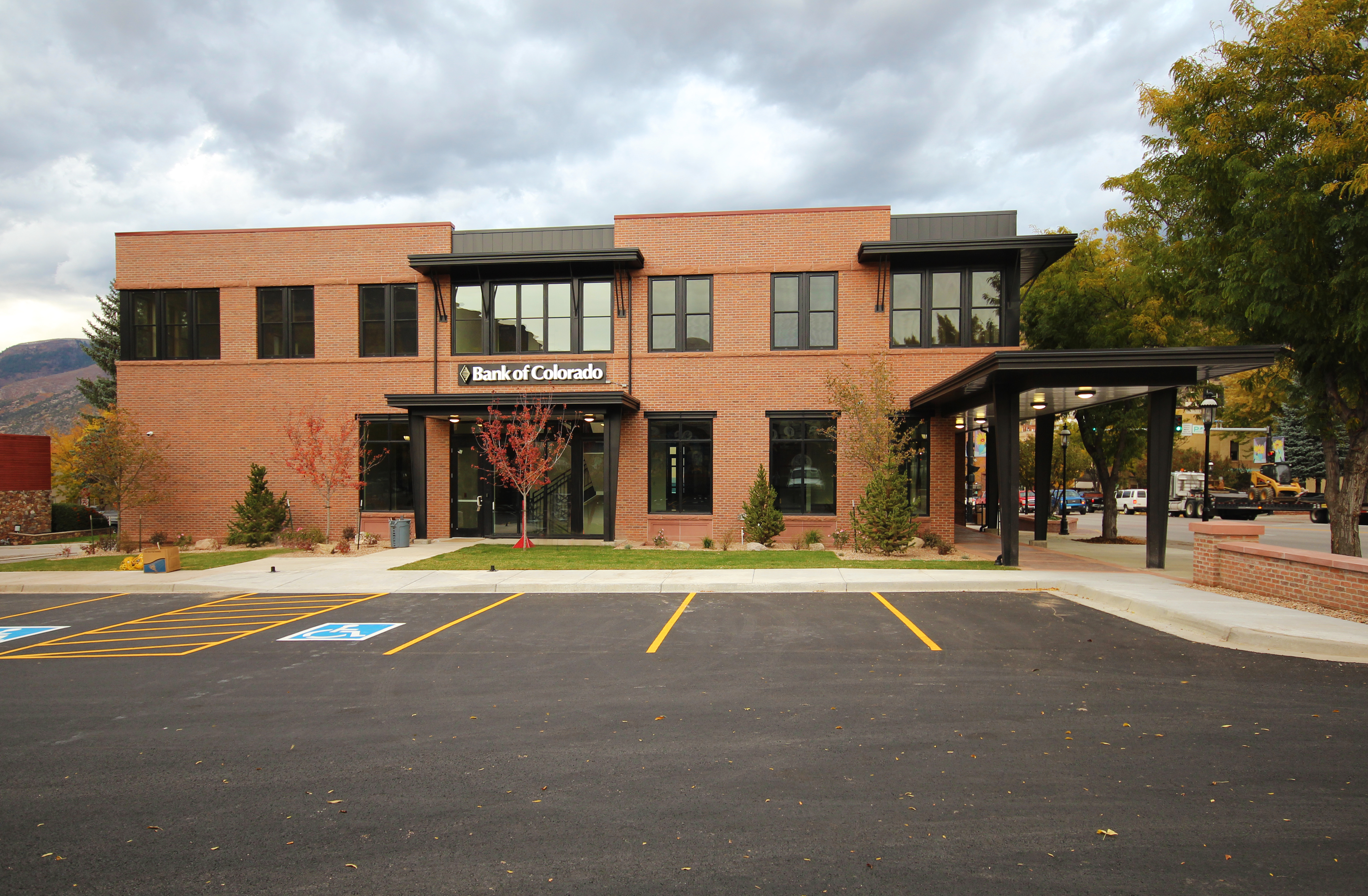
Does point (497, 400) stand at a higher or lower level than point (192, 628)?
higher

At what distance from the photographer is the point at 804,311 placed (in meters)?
19.9

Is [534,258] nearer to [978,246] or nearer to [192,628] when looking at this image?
[978,246]

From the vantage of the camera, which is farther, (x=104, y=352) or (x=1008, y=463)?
(x=104, y=352)

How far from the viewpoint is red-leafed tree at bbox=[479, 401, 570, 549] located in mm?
17625

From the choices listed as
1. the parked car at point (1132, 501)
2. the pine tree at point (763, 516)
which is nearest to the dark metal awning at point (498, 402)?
the pine tree at point (763, 516)

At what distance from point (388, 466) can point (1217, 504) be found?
42683 millimetres

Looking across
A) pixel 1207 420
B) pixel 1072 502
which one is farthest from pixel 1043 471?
pixel 1072 502

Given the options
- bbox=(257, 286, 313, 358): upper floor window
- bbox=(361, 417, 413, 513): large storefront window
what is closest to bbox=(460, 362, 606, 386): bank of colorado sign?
bbox=(361, 417, 413, 513): large storefront window

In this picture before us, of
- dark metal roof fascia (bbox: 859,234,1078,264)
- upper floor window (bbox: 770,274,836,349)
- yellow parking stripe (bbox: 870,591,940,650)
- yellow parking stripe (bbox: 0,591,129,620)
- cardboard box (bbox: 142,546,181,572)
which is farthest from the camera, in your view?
upper floor window (bbox: 770,274,836,349)

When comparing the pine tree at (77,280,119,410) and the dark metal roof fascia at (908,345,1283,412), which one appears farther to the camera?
the pine tree at (77,280,119,410)

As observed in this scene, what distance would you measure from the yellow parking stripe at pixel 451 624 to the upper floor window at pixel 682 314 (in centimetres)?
989

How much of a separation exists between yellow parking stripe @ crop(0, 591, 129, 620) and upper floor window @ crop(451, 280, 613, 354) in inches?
411

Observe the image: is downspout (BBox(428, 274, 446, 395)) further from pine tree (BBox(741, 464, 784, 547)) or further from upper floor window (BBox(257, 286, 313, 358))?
pine tree (BBox(741, 464, 784, 547))

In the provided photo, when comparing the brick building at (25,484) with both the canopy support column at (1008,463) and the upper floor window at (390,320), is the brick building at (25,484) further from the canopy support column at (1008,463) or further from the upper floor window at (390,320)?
the canopy support column at (1008,463)
